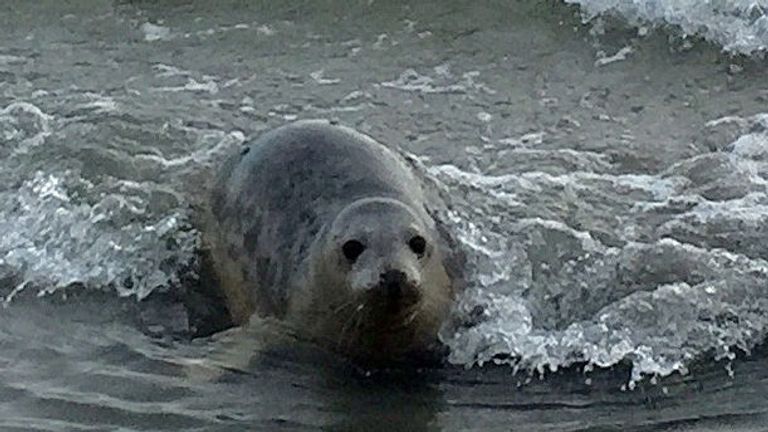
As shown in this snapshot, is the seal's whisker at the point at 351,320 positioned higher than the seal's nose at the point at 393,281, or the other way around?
the seal's nose at the point at 393,281

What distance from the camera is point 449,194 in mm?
7352

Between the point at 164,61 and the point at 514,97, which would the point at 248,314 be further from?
the point at 164,61

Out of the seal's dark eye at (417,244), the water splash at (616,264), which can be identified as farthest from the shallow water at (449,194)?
the seal's dark eye at (417,244)

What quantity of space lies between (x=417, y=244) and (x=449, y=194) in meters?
1.55

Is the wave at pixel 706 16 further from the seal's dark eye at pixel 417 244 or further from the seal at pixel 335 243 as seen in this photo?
the seal's dark eye at pixel 417 244

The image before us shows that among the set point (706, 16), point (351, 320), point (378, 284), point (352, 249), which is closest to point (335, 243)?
point (352, 249)

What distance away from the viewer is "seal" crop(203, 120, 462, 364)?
5.72m

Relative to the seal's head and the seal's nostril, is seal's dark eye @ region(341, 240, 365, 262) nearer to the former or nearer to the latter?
the seal's head

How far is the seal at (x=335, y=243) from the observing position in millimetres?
5723

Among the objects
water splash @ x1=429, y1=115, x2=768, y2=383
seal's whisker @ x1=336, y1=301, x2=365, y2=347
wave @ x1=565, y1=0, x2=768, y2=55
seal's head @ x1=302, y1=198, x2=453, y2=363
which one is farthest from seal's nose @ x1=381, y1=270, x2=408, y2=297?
wave @ x1=565, y1=0, x2=768, y2=55

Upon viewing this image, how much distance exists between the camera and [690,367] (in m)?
5.86

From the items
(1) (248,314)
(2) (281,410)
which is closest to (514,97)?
(1) (248,314)

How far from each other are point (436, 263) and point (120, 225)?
1830 mm

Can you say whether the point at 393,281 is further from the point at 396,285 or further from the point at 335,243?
the point at 335,243
